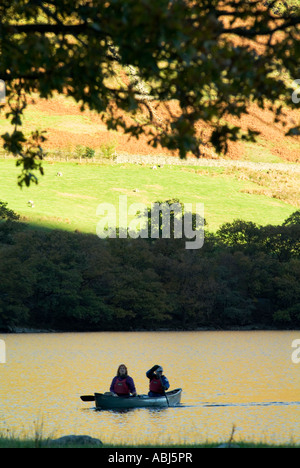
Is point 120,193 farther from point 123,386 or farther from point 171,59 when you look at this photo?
point 171,59

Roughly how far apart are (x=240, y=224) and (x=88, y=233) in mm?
23427

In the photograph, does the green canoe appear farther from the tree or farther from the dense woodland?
the dense woodland

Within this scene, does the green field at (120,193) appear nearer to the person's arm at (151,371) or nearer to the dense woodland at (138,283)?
the dense woodland at (138,283)

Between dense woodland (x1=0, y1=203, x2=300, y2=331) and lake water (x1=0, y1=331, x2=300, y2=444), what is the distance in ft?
17.9

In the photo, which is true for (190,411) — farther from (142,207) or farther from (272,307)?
(142,207)

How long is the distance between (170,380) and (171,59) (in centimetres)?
3941

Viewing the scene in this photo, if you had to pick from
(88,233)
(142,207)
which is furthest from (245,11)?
(142,207)

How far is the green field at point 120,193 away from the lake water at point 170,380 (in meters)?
33.5

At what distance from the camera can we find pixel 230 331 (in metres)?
103

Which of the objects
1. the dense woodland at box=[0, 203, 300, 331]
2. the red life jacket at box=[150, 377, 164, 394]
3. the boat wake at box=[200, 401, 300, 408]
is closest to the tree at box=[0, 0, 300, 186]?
the red life jacket at box=[150, 377, 164, 394]

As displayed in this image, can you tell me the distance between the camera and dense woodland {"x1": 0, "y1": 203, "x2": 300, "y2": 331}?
94.8m

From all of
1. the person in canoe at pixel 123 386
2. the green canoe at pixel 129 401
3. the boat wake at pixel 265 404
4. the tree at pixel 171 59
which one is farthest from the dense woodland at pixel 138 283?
the tree at pixel 171 59

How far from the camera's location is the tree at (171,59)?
34.5 ft

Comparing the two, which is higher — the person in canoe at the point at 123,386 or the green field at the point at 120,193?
the green field at the point at 120,193
